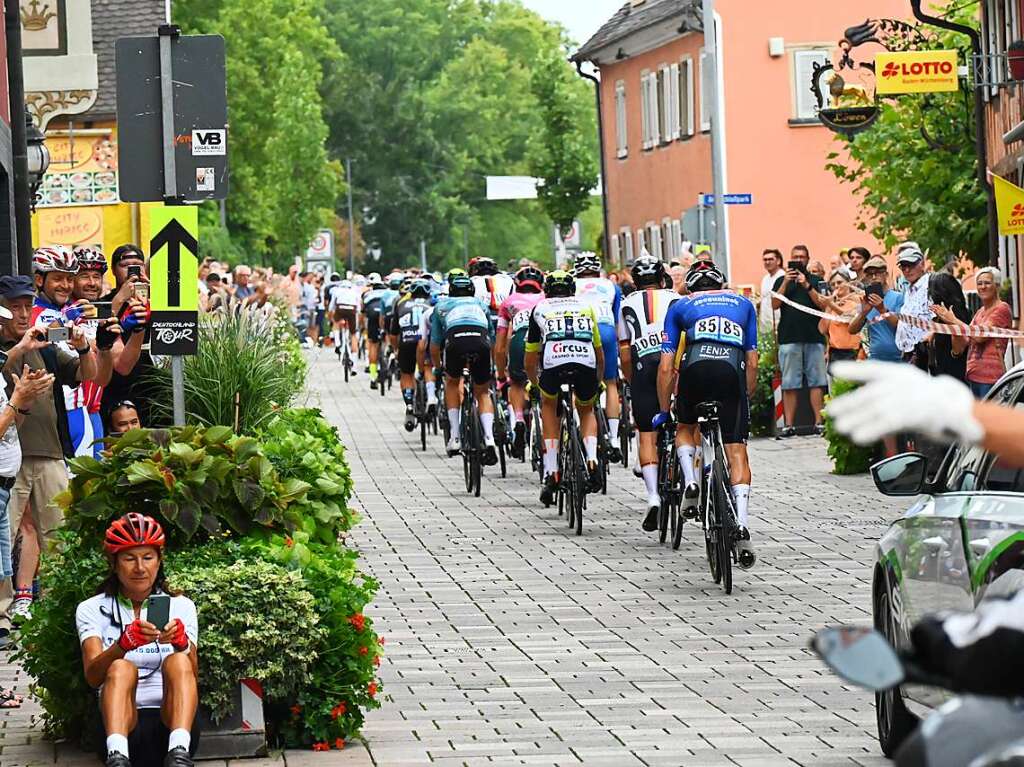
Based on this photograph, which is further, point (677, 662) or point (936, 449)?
point (936, 449)

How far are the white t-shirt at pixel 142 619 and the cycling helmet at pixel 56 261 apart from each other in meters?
5.01

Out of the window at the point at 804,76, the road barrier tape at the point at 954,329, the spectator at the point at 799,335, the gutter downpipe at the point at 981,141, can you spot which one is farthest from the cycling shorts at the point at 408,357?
the window at the point at 804,76

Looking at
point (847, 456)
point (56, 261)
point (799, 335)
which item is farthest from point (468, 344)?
point (56, 261)

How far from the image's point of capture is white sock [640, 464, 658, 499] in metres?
16.5

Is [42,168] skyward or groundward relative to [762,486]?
skyward

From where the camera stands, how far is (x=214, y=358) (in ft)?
51.5

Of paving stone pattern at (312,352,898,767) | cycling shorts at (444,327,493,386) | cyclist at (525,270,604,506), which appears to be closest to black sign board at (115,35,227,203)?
paving stone pattern at (312,352,898,767)

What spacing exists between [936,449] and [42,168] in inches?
339

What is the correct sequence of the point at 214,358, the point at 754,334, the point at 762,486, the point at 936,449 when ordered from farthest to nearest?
the point at 762,486
the point at 936,449
the point at 214,358
the point at 754,334

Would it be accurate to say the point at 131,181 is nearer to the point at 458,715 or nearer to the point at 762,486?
the point at 458,715

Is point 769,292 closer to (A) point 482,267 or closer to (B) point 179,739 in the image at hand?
(A) point 482,267

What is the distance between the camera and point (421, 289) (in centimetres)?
2894

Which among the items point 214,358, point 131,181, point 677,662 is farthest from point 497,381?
point 677,662

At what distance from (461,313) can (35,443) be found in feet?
32.0
